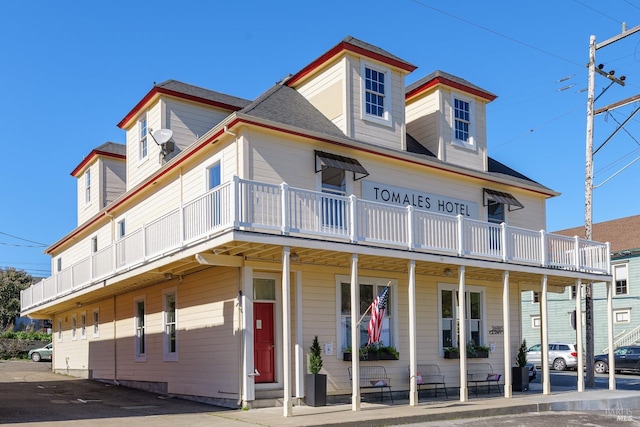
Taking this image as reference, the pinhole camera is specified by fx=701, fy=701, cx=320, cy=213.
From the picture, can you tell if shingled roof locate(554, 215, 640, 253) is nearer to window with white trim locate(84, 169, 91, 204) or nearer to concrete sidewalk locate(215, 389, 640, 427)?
concrete sidewalk locate(215, 389, 640, 427)

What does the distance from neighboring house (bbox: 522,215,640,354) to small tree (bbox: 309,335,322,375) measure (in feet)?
79.3

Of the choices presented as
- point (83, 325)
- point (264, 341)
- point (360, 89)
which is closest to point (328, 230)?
point (264, 341)

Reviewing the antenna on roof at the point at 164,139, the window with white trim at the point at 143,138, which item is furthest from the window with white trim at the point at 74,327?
the antenna on roof at the point at 164,139

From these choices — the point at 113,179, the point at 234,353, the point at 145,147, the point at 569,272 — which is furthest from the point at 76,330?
the point at 569,272

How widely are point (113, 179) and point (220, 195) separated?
13.6 metres

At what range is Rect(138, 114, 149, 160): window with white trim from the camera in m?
21.2

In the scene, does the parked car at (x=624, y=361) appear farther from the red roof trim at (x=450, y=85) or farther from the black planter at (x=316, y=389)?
the black planter at (x=316, y=389)

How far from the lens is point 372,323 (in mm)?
14789

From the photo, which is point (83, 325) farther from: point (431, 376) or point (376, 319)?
point (376, 319)

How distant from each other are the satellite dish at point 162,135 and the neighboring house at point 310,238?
55 millimetres

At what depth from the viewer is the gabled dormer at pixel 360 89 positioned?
18.2 meters

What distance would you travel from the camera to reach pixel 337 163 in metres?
16.9

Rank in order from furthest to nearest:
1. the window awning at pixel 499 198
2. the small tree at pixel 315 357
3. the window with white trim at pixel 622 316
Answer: the window with white trim at pixel 622 316 < the window awning at pixel 499 198 < the small tree at pixel 315 357

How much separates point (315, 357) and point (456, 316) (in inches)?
225
